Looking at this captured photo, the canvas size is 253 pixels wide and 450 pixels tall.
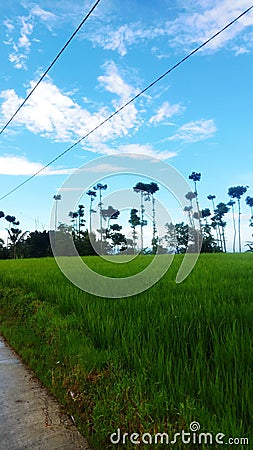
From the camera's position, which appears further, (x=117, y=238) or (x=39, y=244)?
(x=39, y=244)

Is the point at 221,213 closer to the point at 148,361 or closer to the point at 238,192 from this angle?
the point at 238,192

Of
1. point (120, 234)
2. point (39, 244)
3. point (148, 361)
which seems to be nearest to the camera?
point (148, 361)

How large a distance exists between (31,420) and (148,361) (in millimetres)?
691

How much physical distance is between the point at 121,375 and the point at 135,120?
6.07 m

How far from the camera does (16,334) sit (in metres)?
3.36

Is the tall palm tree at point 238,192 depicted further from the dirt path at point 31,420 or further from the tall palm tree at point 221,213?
the dirt path at point 31,420

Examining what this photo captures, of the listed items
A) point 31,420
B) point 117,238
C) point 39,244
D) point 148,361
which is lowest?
point 31,420

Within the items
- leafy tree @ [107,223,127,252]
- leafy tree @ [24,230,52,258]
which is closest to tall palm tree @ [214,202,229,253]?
leafy tree @ [24,230,52,258]

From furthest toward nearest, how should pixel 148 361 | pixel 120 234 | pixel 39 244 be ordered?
1. pixel 39 244
2. pixel 120 234
3. pixel 148 361

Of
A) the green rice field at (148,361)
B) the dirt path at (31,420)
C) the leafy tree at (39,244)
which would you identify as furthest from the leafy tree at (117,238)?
the leafy tree at (39,244)

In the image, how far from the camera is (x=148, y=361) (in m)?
1.78

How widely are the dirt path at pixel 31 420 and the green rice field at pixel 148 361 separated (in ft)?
0.22

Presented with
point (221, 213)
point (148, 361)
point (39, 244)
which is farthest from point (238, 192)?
point (148, 361)

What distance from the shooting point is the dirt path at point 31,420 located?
1.58 meters
